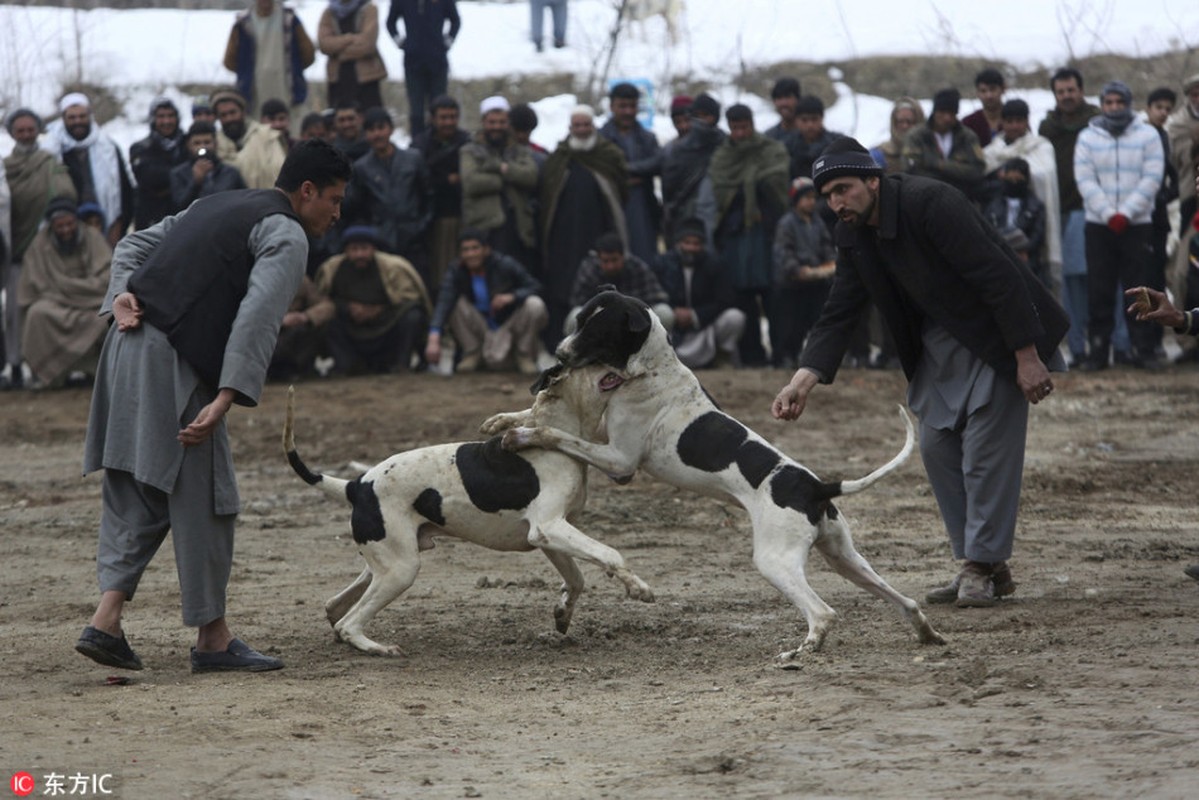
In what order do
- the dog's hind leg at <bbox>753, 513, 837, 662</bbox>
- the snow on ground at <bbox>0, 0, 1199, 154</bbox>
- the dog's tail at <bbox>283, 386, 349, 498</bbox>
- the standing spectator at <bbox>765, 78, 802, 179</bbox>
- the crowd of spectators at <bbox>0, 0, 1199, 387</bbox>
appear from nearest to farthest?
the dog's hind leg at <bbox>753, 513, 837, 662</bbox> < the dog's tail at <bbox>283, 386, 349, 498</bbox> < the crowd of spectators at <bbox>0, 0, 1199, 387</bbox> < the standing spectator at <bbox>765, 78, 802, 179</bbox> < the snow on ground at <bbox>0, 0, 1199, 154</bbox>

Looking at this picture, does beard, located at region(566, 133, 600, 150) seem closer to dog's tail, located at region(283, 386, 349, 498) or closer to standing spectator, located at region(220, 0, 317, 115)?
standing spectator, located at region(220, 0, 317, 115)

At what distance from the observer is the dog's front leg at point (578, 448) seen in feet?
22.8

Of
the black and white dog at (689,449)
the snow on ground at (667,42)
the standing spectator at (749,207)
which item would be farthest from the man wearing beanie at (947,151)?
the black and white dog at (689,449)

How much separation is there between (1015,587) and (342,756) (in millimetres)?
3475

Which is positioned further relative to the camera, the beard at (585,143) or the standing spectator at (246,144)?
the beard at (585,143)

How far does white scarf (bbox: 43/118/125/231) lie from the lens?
608 inches

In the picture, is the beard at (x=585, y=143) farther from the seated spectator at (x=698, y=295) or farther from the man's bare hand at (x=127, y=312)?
the man's bare hand at (x=127, y=312)

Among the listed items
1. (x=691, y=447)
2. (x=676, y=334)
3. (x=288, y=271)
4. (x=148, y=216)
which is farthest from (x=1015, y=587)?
(x=148, y=216)

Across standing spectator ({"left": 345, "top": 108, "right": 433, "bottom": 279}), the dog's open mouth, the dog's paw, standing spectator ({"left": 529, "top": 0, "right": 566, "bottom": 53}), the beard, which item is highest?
standing spectator ({"left": 529, "top": 0, "right": 566, "bottom": 53})

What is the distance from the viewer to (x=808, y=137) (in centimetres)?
1534

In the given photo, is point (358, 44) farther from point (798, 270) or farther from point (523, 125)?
point (798, 270)

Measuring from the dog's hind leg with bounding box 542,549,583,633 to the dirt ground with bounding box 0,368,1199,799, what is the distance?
0.12m

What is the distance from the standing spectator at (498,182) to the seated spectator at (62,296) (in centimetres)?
318

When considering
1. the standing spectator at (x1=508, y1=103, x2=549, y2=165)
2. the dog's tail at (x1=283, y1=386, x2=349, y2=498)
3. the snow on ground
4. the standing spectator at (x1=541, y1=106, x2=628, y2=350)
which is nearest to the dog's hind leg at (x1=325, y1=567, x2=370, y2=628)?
the dog's tail at (x1=283, y1=386, x2=349, y2=498)
